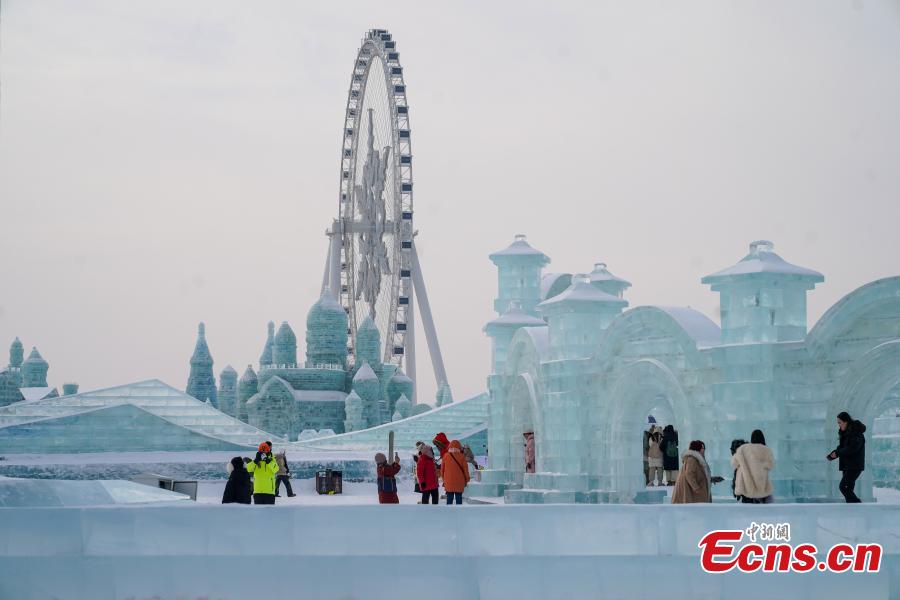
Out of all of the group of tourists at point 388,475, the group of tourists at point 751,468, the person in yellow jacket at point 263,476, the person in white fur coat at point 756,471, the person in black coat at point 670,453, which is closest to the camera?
the group of tourists at point 751,468

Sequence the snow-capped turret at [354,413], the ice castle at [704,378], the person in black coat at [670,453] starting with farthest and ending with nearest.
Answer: the snow-capped turret at [354,413] < the person in black coat at [670,453] < the ice castle at [704,378]

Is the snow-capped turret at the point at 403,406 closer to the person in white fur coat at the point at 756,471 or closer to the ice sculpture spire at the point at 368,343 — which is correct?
the ice sculpture spire at the point at 368,343

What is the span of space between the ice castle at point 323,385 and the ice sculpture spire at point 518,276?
37971 mm

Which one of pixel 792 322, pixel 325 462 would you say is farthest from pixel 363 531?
pixel 325 462

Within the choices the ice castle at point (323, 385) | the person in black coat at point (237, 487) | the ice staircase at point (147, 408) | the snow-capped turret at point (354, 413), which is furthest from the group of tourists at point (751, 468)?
the snow-capped turret at point (354, 413)

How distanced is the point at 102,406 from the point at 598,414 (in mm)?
21714

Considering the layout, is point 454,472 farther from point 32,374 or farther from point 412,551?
point 32,374

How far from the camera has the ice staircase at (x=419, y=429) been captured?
50.1 meters

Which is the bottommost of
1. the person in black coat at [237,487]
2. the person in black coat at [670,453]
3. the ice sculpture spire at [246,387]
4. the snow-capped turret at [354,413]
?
the person in black coat at [237,487]

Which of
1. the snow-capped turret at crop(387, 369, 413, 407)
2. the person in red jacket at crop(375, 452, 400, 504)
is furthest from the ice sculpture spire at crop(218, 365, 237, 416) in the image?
the person in red jacket at crop(375, 452, 400, 504)

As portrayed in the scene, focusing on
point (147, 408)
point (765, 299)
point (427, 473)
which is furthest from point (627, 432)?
point (147, 408)

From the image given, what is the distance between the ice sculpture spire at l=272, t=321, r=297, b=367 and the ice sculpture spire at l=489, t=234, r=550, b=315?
43.7 meters

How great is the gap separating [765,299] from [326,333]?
5548 cm

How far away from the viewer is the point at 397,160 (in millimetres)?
67000
